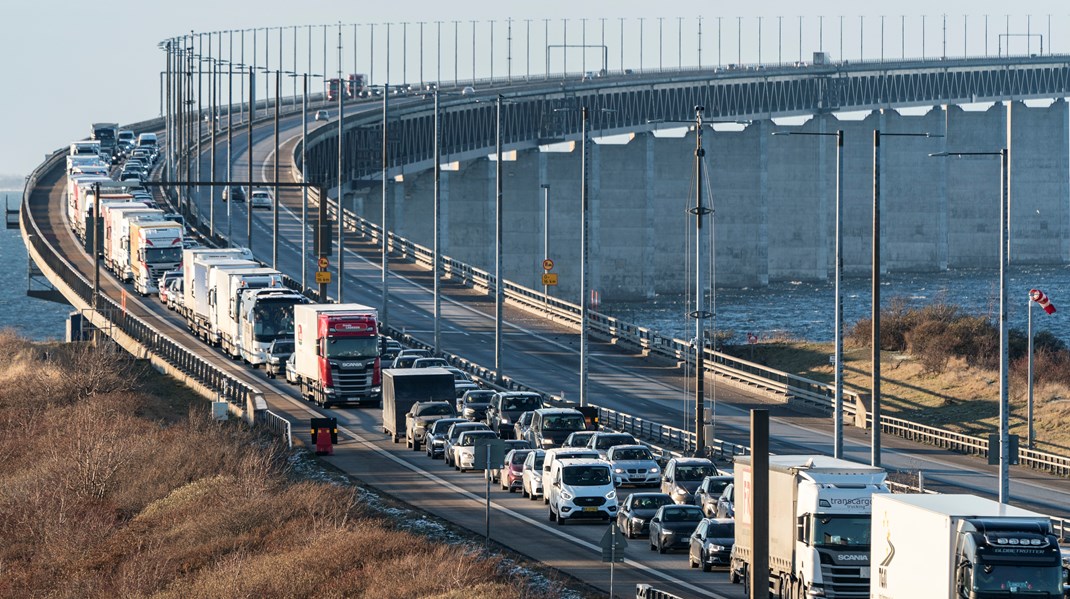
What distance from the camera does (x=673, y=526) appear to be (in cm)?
4328

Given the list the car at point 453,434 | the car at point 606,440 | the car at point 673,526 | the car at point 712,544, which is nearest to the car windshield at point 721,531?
the car at point 712,544

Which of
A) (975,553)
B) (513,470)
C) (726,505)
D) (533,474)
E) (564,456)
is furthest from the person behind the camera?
(513,470)

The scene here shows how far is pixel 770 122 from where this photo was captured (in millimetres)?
198875

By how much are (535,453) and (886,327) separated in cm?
4383

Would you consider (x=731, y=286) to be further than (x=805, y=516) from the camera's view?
Yes

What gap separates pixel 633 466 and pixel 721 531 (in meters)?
12.5

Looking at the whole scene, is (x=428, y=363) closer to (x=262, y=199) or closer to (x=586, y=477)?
(x=586, y=477)

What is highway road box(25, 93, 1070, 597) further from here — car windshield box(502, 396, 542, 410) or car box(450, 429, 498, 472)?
car windshield box(502, 396, 542, 410)

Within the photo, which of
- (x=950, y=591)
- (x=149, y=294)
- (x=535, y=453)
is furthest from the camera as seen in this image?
(x=149, y=294)

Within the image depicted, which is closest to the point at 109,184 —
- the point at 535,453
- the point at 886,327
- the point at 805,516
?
the point at 886,327

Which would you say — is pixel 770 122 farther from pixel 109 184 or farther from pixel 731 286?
pixel 109 184

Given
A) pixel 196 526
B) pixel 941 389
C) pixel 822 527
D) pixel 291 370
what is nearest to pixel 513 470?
pixel 196 526

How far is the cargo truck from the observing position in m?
63.0

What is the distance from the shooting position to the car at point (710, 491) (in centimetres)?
4600
